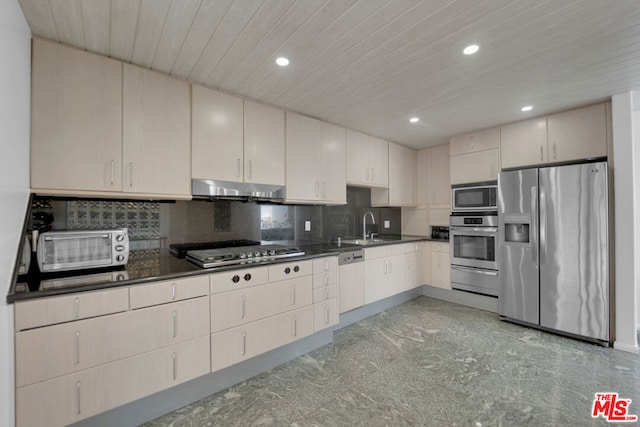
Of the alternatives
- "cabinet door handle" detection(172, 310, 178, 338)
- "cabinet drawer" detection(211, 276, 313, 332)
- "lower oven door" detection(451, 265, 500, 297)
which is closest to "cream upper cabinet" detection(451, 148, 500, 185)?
"lower oven door" detection(451, 265, 500, 297)

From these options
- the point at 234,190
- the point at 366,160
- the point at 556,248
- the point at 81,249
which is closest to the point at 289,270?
the point at 234,190

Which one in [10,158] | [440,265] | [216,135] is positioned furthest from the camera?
[440,265]

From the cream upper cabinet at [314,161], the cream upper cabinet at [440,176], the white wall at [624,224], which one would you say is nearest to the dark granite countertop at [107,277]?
the cream upper cabinet at [314,161]

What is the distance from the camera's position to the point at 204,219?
102 inches

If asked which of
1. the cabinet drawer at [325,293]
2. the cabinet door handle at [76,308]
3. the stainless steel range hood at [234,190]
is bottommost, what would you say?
the cabinet drawer at [325,293]

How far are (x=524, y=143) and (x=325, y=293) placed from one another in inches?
116

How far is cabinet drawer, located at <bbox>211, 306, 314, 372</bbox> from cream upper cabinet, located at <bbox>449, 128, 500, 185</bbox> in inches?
111

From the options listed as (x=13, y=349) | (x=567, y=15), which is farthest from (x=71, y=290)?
(x=567, y=15)

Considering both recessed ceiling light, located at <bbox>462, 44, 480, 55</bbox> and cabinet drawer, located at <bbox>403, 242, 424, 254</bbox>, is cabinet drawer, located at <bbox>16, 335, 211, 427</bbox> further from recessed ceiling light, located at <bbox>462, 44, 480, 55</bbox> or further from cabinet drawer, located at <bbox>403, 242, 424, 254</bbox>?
cabinet drawer, located at <bbox>403, 242, 424, 254</bbox>

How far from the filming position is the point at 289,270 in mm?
2391

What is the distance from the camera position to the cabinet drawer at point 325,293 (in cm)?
259

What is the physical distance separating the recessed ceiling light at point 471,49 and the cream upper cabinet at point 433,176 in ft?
8.33

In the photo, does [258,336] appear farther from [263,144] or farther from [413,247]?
[413,247]

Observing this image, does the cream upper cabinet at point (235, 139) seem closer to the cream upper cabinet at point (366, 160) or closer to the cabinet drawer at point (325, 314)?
the cream upper cabinet at point (366, 160)
